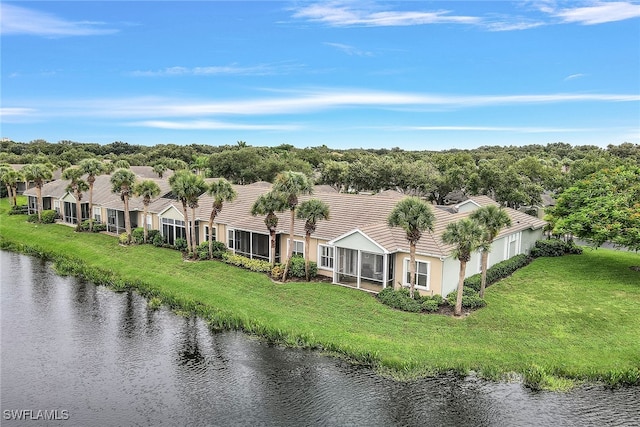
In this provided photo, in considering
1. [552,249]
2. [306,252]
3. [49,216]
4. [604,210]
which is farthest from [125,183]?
[604,210]

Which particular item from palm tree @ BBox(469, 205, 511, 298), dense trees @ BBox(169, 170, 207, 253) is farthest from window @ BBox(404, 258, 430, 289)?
dense trees @ BBox(169, 170, 207, 253)

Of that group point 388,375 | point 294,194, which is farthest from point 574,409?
point 294,194

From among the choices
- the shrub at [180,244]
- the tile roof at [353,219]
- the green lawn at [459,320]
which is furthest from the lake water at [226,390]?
the shrub at [180,244]

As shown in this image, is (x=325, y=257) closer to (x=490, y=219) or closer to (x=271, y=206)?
(x=271, y=206)

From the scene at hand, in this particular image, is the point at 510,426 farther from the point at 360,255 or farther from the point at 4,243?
the point at 4,243

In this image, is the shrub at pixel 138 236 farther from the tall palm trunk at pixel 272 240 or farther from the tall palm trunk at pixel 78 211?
the tall palm trunk at pixel 272 240
